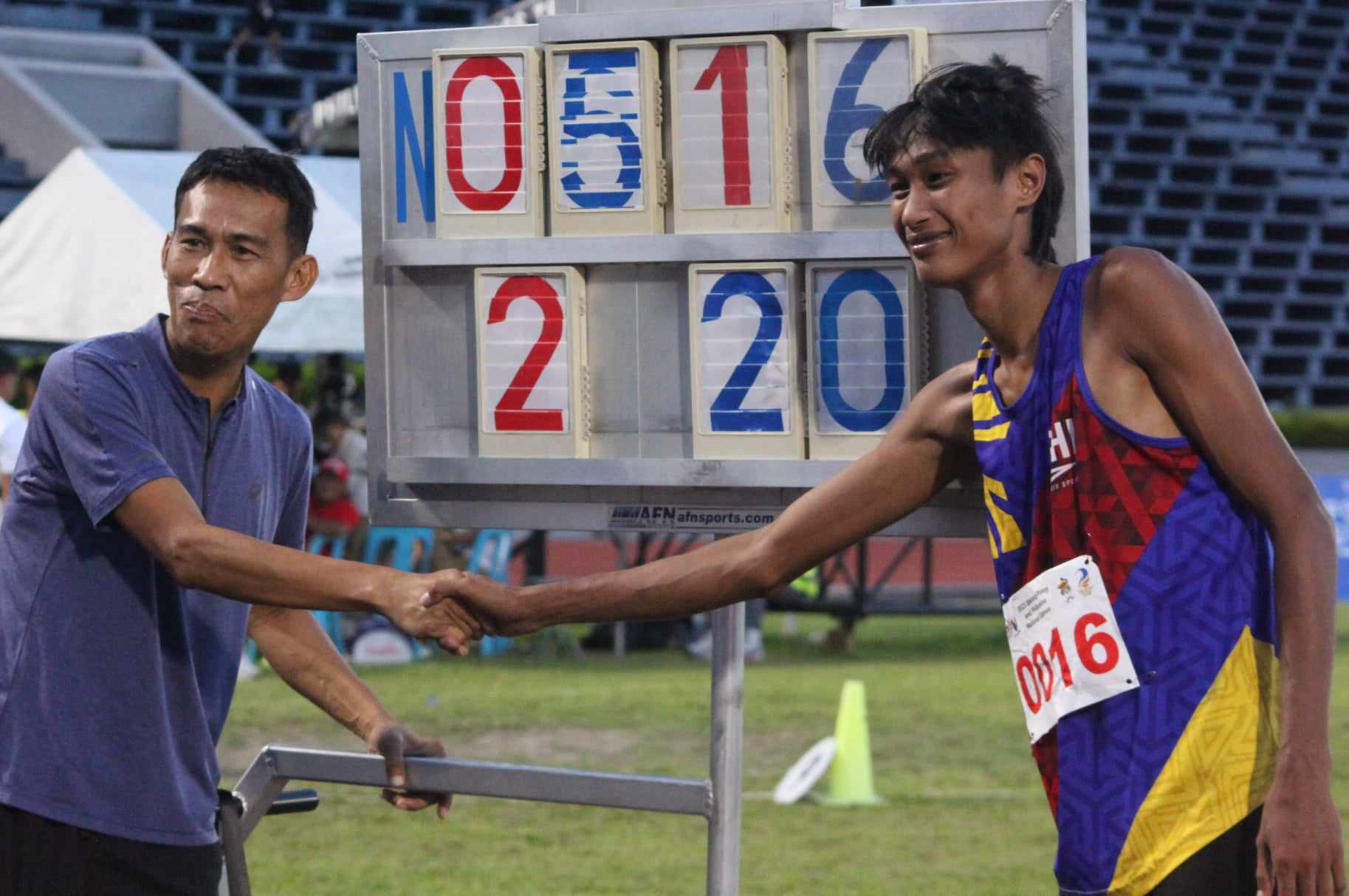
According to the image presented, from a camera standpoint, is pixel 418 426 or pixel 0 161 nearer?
pixel 418 426

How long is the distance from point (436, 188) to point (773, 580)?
0.93 metres

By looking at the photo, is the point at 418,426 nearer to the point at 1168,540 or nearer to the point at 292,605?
the point at 292,605

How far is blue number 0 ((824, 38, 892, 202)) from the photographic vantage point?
305 cm

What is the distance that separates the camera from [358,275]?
406 inches

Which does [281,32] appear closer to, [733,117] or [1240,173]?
[1240,173]

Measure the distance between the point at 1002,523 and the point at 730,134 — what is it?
89 cm

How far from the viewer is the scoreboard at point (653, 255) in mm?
3066

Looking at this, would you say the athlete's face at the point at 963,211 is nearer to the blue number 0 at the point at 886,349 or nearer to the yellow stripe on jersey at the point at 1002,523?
the yellow stripe on jersey at the point at 1002,523

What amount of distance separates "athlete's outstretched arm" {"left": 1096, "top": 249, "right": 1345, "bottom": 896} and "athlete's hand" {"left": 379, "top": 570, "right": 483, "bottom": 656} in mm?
1163

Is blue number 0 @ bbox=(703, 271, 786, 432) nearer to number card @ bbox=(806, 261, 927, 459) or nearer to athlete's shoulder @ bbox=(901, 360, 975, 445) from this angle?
number card @ bbox=(806, 261, 927, 459)

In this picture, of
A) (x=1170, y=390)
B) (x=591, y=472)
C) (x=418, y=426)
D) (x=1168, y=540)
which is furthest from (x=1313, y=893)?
(x=418, y=426)

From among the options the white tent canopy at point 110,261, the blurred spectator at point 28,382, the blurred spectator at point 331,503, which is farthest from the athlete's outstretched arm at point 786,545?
the blurred spectator at point 28,382

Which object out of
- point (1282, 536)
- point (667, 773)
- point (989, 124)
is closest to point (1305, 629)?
point (1282, 536)

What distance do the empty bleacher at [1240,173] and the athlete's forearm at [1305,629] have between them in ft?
80.9
